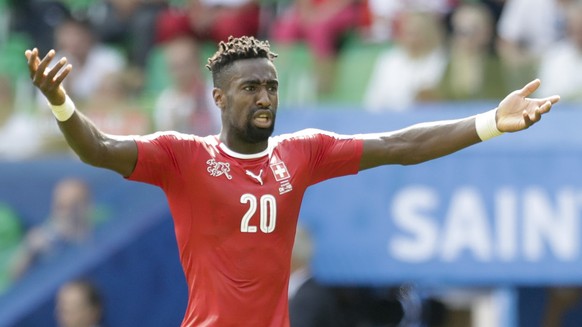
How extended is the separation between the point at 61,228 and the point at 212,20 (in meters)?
3.27

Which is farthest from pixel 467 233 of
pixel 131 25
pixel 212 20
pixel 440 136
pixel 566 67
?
pixel 131 25

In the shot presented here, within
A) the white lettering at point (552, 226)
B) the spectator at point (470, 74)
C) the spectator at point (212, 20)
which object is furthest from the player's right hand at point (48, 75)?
the spectator at point (212, 20)

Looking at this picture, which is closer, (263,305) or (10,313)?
(263,305)

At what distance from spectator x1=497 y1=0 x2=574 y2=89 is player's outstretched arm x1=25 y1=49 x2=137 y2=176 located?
522 cm

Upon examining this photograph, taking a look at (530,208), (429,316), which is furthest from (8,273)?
(530,208)

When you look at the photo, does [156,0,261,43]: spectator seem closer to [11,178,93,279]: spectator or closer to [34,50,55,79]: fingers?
[11,178,93,279]: spectator

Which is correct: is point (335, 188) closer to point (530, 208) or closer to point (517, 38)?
point (530, 208)

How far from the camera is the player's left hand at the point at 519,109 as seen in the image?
217 inches

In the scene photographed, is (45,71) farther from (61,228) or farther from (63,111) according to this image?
(61,228)

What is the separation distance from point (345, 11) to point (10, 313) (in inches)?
160

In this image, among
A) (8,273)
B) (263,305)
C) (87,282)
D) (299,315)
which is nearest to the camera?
(263,305)

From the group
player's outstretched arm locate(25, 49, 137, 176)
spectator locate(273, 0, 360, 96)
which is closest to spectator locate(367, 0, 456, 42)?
spectator locate(273, 0, 360, 96)

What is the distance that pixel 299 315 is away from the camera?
7781 millimetres

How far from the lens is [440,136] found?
5.79 m
